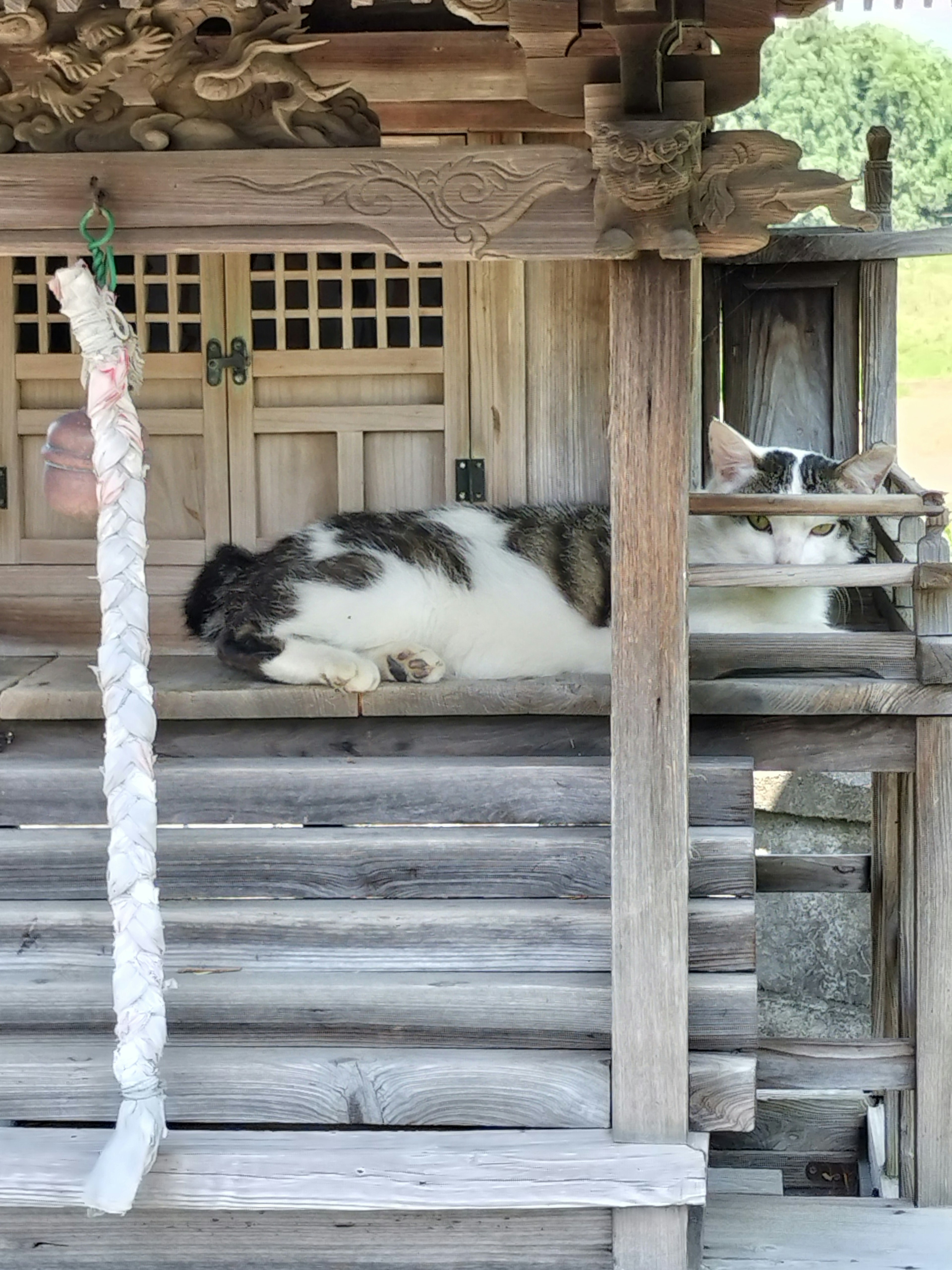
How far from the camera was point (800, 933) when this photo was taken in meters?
7.52

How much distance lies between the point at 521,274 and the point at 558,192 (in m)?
2.07

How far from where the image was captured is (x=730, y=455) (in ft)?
14.4

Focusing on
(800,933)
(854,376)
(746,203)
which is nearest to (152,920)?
(746,203)

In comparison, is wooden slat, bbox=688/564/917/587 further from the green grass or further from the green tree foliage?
the green tree foliage

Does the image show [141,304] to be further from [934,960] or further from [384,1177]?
[934,960]

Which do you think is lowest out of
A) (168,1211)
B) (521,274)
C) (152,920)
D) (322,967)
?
(168,1211)

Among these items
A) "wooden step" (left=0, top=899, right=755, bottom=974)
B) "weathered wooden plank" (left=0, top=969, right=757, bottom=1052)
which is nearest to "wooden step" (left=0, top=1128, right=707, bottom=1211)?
"weathered wooden plank" (left=0, top=969, right=757, bottom=1052)

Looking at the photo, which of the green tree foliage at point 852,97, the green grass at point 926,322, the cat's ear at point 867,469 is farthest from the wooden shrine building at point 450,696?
the green tree foliage at point 852,97

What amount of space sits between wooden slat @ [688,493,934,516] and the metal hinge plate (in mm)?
1148

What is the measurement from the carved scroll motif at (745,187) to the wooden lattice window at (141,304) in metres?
2.53

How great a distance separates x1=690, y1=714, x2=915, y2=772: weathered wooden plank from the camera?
3.93m

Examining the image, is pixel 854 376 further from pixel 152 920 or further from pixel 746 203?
pixel 152 920

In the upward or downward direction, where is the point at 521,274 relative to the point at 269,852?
upward

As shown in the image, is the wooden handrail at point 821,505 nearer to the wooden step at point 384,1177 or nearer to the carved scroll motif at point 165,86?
the carved scroll motif at point 165,86
